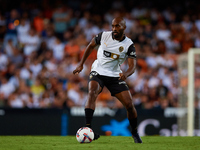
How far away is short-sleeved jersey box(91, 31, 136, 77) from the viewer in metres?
7.12

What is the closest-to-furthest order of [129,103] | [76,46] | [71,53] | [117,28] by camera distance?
[117,28] → [129,103] → [71,53] → [76,46]

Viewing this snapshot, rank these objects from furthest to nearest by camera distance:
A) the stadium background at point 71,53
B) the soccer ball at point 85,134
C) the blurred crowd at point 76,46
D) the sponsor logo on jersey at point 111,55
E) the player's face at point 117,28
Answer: the blurred crowd at point 76,46
the stadium background at point 71,53
the sponsor logo on jersey at point 111,55
the player's face at point 117,28
the soccer ball at point 85,134

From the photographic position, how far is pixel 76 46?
14867mm

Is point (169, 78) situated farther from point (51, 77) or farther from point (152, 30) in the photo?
point (51, 77)

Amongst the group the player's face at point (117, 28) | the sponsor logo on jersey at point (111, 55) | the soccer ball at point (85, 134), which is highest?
the player's face at point (117, 28)

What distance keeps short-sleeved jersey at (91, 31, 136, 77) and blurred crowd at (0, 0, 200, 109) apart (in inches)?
222

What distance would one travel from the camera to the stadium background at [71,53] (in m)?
12.6

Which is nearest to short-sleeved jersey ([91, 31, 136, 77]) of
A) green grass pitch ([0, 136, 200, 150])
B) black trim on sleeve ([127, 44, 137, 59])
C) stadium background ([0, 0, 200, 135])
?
black trim on sleeve ([127, 44, 137, 59])

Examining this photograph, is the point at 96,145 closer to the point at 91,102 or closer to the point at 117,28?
the point at 91,102

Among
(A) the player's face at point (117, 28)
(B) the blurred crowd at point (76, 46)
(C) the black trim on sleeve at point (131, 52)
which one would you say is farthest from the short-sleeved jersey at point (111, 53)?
(B) the blurred crowd at point (76, 46)

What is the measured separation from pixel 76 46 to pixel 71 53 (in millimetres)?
401

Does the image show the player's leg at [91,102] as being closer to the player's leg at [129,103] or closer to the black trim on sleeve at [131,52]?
the player's leg at [129,103]

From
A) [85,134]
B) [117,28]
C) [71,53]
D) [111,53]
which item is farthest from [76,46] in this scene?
[85,134]

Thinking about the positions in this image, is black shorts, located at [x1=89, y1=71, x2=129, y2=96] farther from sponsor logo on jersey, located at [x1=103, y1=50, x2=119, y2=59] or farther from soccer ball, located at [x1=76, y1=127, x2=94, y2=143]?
soccer ball, located at [x1=76, y1=127, x2=94, y2=143]
